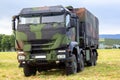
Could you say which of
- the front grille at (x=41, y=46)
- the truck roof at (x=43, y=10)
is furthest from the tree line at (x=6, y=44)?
the front grille at (x=41, y=46)

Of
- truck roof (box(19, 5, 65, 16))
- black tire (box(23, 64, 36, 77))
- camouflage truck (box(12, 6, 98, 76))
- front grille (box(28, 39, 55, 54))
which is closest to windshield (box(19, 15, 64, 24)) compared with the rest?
camouflage truck (box(12, 6, 98, 76))

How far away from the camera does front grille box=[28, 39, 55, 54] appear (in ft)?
59.3

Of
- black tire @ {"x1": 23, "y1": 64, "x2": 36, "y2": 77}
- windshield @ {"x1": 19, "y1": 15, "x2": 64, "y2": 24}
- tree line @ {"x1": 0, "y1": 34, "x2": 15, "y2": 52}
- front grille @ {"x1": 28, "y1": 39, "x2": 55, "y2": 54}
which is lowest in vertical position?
tree line @ {"x1": 0, "y1": 34, "x2": 15, "y2": 52}

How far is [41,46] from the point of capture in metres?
18.2

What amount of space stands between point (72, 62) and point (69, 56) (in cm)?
55

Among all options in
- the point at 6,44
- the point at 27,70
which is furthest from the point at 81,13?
the point at 6,44

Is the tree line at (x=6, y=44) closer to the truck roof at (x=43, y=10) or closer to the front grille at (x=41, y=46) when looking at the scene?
the truck roof at (x=43, y=10)

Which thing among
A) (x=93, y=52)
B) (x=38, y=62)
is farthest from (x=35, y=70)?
(x=93, y=52)

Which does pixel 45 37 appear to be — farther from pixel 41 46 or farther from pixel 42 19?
pixel 42 19

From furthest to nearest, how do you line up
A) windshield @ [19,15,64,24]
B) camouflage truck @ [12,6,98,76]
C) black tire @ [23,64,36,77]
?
black tire @ [23,64,36,77], windshield @ [19,15,64,24], camouflage truck @ [12,6,98,76]

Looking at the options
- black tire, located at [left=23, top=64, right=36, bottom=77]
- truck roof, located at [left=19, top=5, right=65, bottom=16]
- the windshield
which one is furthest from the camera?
black tire, located at [left=23, top=64, right=36, bottom=77]

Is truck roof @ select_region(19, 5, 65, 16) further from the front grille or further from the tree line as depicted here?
the tree line

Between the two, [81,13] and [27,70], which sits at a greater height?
[81,13]

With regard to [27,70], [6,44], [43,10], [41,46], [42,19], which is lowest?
[6,44]
